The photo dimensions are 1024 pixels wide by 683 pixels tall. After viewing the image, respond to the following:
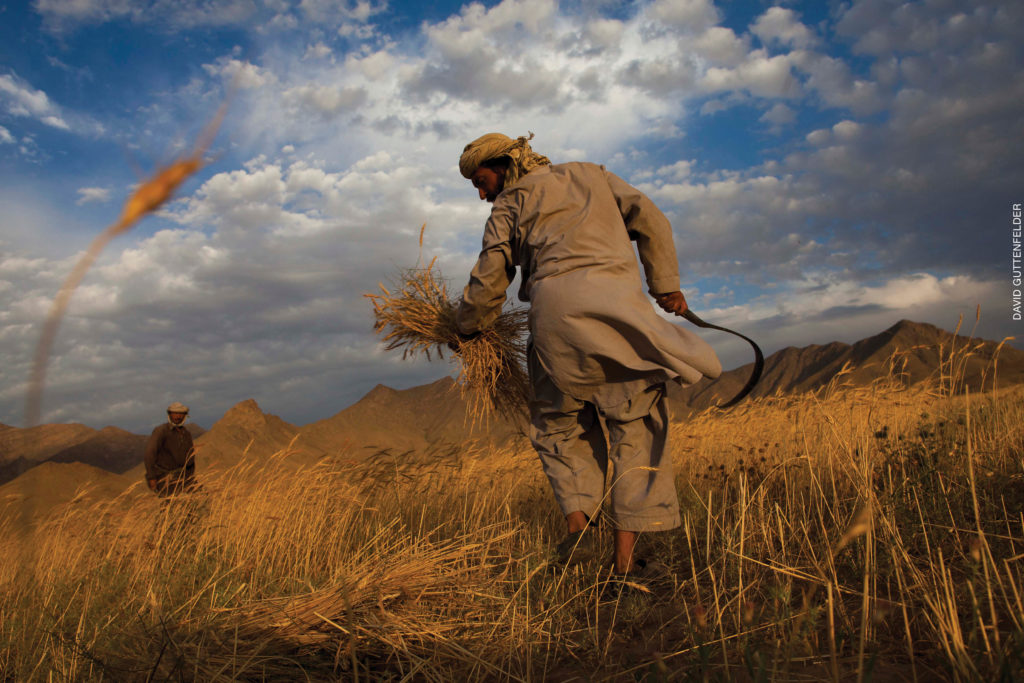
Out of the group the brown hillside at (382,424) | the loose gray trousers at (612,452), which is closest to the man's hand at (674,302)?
the loose gray trousers at (612,452)

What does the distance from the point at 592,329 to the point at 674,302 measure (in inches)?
22.2

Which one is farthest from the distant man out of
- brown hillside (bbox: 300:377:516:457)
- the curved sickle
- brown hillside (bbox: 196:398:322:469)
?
brown hillside (bbox: 196:398:322:469)

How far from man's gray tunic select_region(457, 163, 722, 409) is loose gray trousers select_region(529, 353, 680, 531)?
123 millimetres

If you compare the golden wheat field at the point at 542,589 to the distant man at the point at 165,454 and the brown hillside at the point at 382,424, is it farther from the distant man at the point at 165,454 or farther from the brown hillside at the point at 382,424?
the brown hillside at the point at 382,424

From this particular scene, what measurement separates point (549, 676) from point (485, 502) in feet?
5.96

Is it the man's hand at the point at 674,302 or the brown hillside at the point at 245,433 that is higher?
the man's hand at the point at 674,302

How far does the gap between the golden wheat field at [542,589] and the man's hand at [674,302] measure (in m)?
0.71

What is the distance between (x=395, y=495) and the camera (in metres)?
3.97

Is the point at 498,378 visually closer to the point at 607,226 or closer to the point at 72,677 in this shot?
the point at 607,226

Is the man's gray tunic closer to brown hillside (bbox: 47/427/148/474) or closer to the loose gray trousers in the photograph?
the loose gray trousers

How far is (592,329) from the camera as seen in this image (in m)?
2.45

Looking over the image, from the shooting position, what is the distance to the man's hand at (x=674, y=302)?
2.79 metres

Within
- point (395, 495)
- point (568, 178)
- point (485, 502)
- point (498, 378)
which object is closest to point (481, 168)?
point (568, 178)

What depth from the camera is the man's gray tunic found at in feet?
8.00
